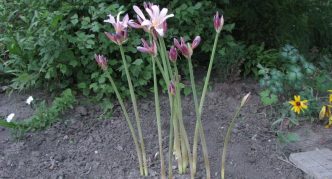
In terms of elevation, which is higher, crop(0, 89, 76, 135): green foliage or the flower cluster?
the flower cluster

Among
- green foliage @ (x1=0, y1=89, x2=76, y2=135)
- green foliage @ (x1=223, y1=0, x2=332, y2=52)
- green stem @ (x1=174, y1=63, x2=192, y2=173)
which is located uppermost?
green foliage @ (x1=223, y1=0, x2=332, y2=52)

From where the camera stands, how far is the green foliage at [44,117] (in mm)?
3560

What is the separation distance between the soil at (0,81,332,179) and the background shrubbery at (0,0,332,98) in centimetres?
28

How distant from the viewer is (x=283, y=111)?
3684 millimetres

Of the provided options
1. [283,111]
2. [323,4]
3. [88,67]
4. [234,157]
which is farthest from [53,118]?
[323,4]

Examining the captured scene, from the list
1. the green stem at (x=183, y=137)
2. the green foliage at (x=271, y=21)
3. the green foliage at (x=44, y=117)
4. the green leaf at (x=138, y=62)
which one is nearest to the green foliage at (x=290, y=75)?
the green foliage at (x=271, y=21)

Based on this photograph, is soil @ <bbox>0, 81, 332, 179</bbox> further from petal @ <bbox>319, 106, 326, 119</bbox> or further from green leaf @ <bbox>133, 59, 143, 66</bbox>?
green leaf @ <bbox>133, 59, 143, 66</bbox>

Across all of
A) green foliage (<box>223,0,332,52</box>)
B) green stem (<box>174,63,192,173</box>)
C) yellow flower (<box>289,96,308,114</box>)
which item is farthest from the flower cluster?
green foliage (<box>223,0,332,52</box>)

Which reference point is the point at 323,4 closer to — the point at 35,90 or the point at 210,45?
the point at 210,45

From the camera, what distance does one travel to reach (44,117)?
365 centimetres

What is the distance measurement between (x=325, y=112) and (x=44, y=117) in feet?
6.99

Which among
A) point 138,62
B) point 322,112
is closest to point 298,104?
point 322,112

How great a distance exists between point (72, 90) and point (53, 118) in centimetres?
49

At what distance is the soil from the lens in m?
3.15
